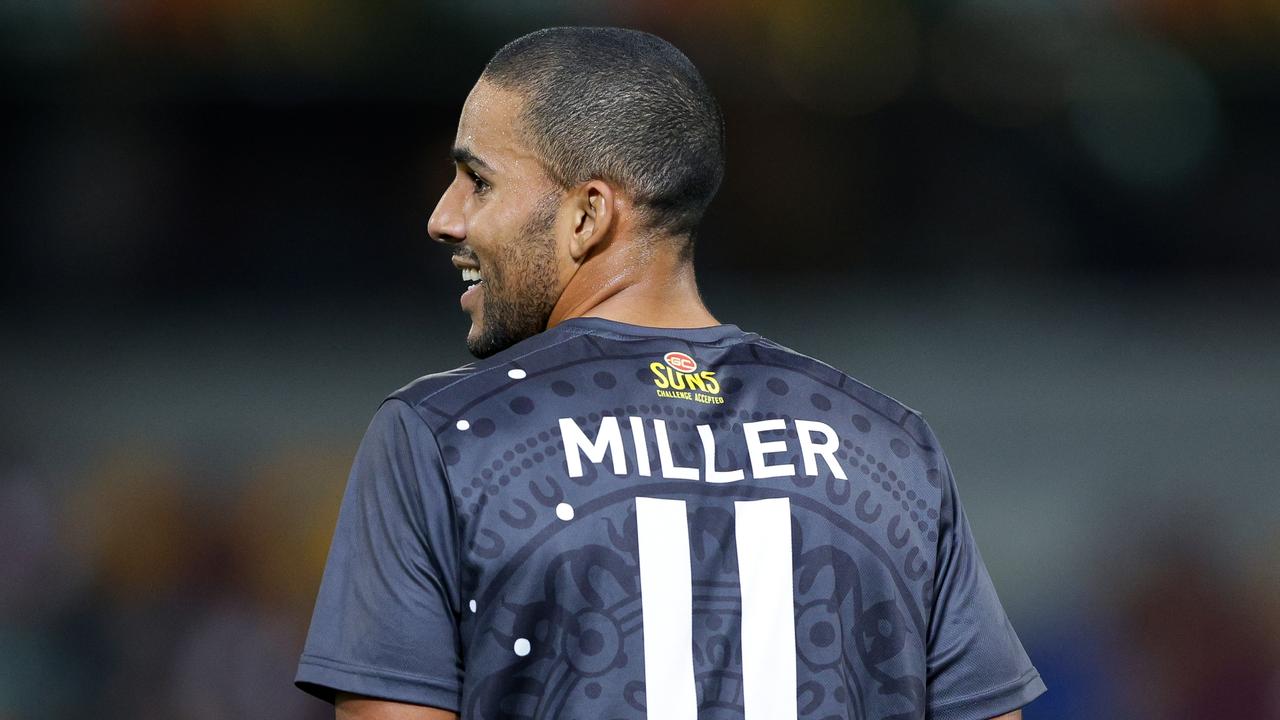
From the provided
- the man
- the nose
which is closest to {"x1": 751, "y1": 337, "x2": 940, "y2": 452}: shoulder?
the man

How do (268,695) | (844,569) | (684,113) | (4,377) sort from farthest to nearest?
(4,377)
(268,695)
(684,113)
(844,569)

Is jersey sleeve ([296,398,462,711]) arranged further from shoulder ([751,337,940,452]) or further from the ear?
shoulder ([751,337,940,452])

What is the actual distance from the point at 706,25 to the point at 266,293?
273cm

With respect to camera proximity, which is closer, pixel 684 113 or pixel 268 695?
pixel 684 113

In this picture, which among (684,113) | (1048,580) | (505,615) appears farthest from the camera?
(1048,580)

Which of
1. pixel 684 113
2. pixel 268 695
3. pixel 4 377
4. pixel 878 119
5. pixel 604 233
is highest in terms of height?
pixel 878 119

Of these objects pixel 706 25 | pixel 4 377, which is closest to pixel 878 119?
pixel 706 25

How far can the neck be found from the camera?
1.65 metres

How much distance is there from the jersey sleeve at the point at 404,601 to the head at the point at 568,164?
0.25 metres

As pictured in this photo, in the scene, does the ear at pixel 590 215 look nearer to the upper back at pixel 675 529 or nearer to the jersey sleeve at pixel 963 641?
the upper back at pixel 675 529

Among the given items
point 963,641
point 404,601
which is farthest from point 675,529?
point 963,641

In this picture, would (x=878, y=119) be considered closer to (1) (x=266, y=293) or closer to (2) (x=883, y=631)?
(1) (x=266, y=293)

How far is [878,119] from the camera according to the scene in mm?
7961

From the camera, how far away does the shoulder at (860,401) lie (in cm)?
167
